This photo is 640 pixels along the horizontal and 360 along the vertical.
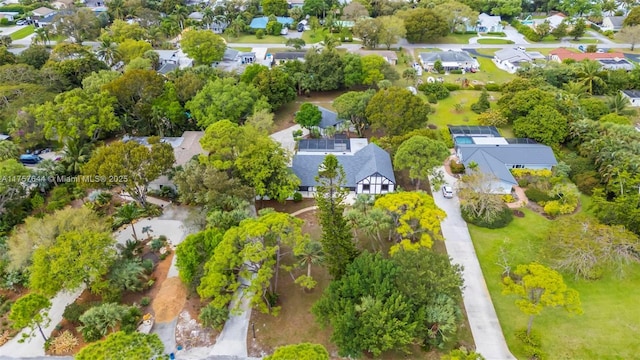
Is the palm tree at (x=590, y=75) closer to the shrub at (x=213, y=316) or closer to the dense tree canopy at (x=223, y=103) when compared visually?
the dense tree canopy at (x=223, y=103)

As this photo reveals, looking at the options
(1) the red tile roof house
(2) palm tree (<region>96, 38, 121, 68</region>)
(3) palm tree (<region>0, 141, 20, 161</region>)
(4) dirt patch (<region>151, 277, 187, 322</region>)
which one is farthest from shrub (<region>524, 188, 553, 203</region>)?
(2) palm tree (<region>96, 38, 121, 68</region>)

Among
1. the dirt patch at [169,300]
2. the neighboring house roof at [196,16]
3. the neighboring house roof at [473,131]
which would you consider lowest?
the dirt patch at [169,300]

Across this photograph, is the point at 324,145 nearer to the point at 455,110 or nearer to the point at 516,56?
the point at 455,110

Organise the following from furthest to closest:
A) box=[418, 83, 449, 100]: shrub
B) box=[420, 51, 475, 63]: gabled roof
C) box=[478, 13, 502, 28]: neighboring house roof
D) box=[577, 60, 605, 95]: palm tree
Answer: box=[478, 13, 502, 28]: neighboring house roof, box=[420, 51, 475, 63]: gabled roof, box=[418, 83, 449, 100]: shrub, box=[577, 60, 605, 95]: palm tree

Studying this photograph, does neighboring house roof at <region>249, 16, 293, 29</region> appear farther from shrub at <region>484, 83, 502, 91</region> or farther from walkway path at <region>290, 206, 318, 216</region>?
walkway path at <region>290, 206, 318, 216</region>

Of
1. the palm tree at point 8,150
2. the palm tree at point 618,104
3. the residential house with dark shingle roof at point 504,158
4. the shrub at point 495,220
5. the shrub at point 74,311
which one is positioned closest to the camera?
the shrub at point 74,311

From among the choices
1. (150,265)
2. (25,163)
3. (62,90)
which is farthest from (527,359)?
(62,90)

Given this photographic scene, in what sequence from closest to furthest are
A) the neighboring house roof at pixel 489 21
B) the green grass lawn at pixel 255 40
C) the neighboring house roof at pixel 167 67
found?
the neighboring house roof at pixel 167 67 < the green grass lawn at pixel 255 40 < the neighboring house roof at pixel 489 21

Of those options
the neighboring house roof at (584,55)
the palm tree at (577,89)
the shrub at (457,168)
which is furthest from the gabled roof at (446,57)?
the shrub at (457,168)
